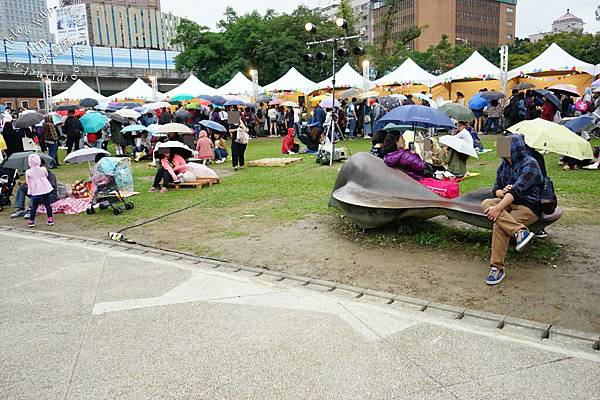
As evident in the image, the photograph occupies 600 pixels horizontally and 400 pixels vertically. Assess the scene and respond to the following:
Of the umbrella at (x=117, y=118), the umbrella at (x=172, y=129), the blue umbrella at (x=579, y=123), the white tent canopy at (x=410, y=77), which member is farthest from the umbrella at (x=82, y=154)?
the white tent canopy at (x=410, y=77)

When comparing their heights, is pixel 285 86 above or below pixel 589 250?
above

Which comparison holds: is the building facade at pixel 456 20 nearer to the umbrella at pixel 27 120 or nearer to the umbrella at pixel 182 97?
the umbrella at pixel 182 97

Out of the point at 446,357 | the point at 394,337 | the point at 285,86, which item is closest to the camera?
the point at 446,357

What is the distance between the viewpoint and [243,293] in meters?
5.14

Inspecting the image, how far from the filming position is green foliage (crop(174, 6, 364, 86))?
1666 inches

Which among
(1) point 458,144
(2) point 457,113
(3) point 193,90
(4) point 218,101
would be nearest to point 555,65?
(2) point 457,113

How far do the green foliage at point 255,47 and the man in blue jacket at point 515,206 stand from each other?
124 ft

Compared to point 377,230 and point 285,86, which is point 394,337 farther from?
point 285,86

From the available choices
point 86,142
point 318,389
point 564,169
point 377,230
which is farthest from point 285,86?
point 318,389

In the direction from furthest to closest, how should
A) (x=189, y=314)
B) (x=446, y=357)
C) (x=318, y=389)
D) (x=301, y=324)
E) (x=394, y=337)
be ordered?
1. (x=189, y=314)
2. (x=301, y=324)
3. (x=394, y=337)
4. (x=446, y=357)
5. (x=318, y=389)

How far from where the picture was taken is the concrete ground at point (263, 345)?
3316 millimetres

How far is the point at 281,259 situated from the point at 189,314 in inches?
74.4

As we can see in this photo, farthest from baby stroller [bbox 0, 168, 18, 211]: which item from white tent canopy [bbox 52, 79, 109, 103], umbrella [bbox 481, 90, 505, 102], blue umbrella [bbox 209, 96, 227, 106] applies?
white tent canopy [bbox 52, 79, 109, 103]

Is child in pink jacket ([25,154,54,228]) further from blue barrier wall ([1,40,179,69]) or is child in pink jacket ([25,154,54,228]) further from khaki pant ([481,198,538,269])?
blue barrier wall ([1,40,179,69])
